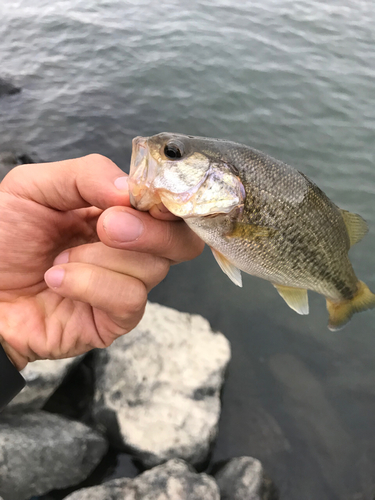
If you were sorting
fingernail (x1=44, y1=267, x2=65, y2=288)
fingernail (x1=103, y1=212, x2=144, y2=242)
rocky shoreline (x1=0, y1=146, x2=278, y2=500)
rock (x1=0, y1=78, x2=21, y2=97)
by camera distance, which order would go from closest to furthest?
1. fingernail (x1=103, y1=212, x2=144, y2=242)
2. fingernail (x1=44, y1=267, x2=65, y2=288)
3. rocky shoreline (x1=0, y1=146, x2=278, y2=500)
4. rock (x1=0, y1=78, x2=21, y2=97)

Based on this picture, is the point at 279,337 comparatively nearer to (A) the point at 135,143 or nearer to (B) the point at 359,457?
(B) the point at 359,457

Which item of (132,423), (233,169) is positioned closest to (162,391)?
(132,423)

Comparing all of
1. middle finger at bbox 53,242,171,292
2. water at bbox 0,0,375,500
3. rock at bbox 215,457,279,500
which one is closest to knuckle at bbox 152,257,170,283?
middle finger at bbox 53,242,171,292

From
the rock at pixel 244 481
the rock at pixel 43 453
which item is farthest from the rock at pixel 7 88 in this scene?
the rock at pixel 244 481

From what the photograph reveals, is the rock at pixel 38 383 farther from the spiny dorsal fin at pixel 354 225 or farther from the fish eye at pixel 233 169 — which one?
the spiny dorsal fin at pixel 354 225

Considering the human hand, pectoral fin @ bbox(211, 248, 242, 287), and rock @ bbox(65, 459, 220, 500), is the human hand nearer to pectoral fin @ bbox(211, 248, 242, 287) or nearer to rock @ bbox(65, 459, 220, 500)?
pectoral fin @ bbox(211, 248, 242, 287)

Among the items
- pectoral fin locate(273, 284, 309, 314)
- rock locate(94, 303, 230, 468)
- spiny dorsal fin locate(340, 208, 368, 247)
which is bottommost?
rock locate(94, 303, 230, 468)
